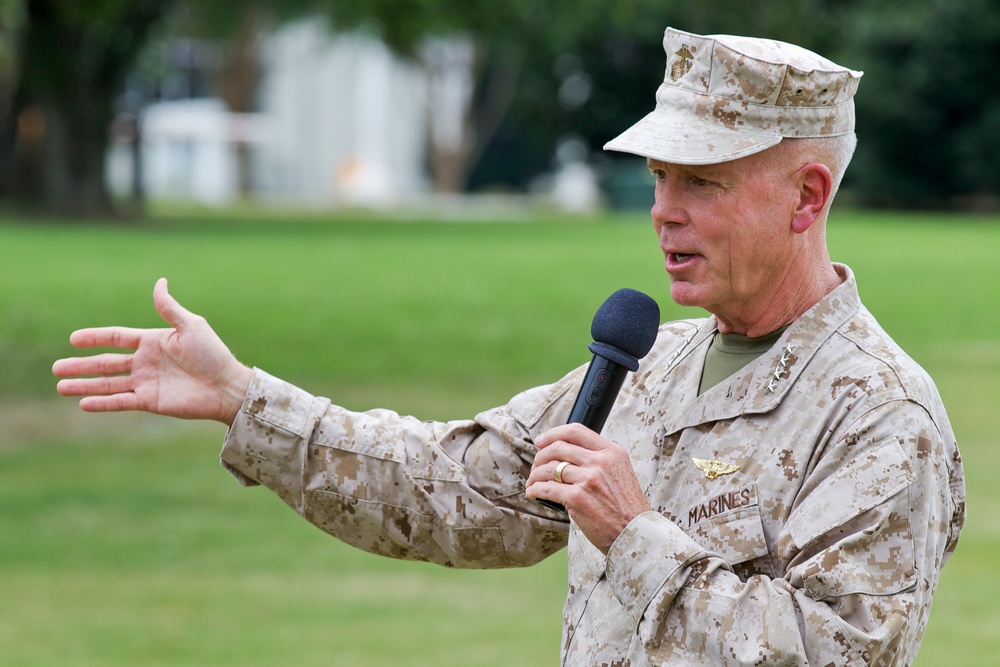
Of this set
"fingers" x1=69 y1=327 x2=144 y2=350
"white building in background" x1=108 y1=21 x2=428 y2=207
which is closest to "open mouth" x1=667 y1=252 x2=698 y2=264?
"fingers" x1=69 y1=327 x2=144 y2=350

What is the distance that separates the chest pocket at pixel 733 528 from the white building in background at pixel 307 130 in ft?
205

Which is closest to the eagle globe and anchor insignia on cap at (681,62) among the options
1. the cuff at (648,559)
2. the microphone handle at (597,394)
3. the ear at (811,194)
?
the ear at (811,194)

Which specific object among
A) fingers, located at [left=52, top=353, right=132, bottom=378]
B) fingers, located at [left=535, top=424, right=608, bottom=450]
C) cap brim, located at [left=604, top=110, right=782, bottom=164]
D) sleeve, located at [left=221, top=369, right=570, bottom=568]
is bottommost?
sleeve, located at [left=221, top=369, right=570, bottom=568]

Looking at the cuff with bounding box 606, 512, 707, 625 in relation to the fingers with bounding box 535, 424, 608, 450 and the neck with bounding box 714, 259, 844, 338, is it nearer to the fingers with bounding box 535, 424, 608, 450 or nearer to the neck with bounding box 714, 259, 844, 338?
the fingers with bounding box 535, 424, 608, 450

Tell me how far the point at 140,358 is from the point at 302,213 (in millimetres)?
43863

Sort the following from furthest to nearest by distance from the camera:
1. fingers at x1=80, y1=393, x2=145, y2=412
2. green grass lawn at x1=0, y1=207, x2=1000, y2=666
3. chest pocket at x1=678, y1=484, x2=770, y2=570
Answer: green grass lawn at x1=0, y1=207, x2=1000, y2=666 < fingers at x1=80, y1=393, x2=145, y2=412 < chest pocket at x1=678, y1=484, x2=770, y2=570

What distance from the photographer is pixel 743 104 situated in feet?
9.41

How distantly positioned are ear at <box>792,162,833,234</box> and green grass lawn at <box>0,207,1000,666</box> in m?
4.36

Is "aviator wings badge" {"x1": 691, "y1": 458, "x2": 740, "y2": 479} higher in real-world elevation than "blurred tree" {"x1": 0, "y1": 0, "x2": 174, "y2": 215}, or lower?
higher

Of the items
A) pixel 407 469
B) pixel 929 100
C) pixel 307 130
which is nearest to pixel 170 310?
pixel 407 469

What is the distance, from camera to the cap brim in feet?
9.30

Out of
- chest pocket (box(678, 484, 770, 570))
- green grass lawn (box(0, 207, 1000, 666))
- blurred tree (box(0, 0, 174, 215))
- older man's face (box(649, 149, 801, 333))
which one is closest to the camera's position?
chest pocket (box(678, 484, 770, 570))

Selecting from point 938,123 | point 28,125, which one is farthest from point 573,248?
point 938,123

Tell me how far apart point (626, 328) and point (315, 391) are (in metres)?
10.9
